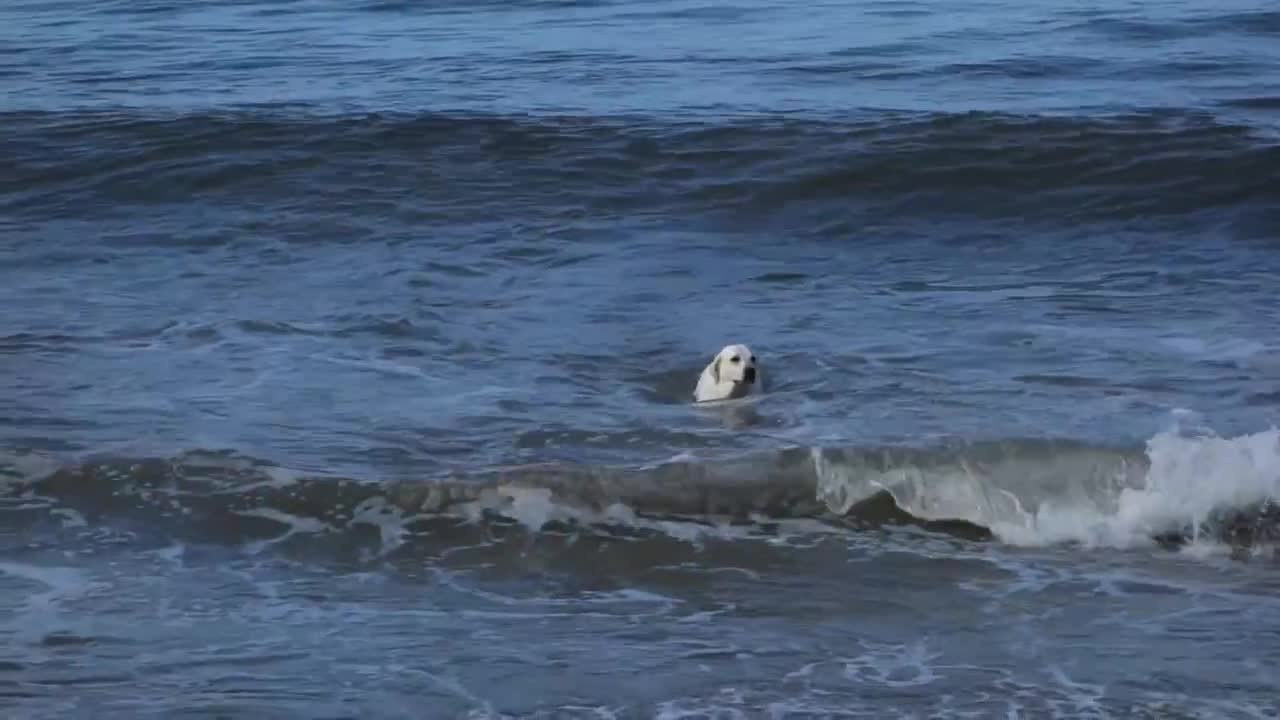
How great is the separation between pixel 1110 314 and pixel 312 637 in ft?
21.0

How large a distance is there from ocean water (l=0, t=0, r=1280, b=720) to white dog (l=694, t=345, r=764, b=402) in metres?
0.11

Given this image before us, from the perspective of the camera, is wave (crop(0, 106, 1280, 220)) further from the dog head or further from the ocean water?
the dog head

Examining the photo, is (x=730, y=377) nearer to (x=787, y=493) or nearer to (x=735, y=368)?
(x=735, y=368)

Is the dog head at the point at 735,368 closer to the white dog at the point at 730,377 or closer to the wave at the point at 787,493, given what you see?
the white dog at the point at 730,377

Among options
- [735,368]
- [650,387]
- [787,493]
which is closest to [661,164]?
[650,387]

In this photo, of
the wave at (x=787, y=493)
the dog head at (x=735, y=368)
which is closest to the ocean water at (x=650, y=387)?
the wave at (x=787, y=493)

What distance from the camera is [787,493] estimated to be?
9.22 m

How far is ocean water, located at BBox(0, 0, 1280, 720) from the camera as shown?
23.5ft

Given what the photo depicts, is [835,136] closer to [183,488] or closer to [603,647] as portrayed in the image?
[183,488]

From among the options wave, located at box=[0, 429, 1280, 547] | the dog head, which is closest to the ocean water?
wave, located at box=[0, 429, 1280, 547]

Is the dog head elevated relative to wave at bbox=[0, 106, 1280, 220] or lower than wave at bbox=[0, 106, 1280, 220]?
lower

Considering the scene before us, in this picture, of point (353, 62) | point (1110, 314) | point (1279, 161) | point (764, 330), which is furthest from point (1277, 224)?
point (353, 62)

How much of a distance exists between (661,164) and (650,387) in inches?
262

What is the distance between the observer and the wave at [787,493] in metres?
8.77
